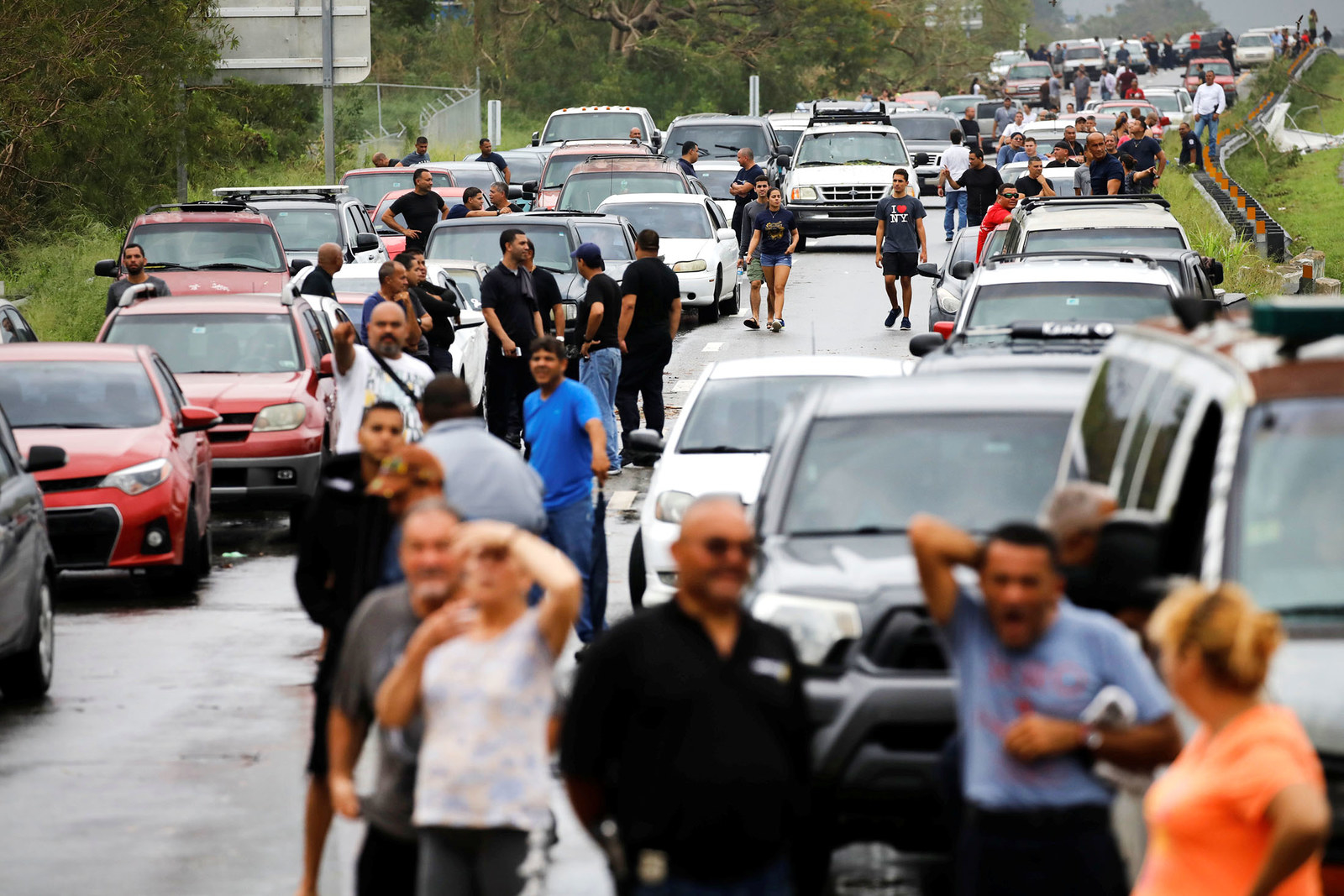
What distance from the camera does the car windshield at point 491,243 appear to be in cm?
2145

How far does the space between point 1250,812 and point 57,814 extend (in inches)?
217

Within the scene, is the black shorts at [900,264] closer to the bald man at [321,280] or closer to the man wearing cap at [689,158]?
the man wearing cap at [689,158]

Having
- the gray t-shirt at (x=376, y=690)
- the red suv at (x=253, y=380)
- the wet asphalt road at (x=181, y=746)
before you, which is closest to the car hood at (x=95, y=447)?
the wet asphalt road at (x=181, y=746)

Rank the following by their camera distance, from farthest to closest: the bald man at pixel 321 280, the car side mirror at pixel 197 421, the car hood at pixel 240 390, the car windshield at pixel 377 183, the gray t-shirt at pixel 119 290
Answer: the car windshield at pixel 377 183, the gray t-shirt at pixel 119 290, the bald man at pixel 321 280, the car hood at pixel 240 390, the car side mirror at pixel 197 421

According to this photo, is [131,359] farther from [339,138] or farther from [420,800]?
[339,138]

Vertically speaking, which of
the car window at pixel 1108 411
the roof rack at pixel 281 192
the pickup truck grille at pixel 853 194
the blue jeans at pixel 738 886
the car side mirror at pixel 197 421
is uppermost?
the car window at pixel 1108 411

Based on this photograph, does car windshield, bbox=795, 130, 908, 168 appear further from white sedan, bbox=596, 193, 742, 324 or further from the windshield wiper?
the windshield wiper

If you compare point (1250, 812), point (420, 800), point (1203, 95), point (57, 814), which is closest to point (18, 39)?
point (57, 814)

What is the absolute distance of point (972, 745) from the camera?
5.01 m

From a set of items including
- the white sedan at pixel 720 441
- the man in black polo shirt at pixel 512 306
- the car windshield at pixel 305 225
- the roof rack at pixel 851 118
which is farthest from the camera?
the roof rack at pixel 851 118

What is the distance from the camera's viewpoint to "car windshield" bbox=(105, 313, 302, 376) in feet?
52.1

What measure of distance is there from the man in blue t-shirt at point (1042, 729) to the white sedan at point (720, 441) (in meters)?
5.40

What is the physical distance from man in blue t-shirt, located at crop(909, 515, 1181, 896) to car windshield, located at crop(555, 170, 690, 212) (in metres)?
24.5

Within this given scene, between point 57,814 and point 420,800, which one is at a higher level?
point 420,800
